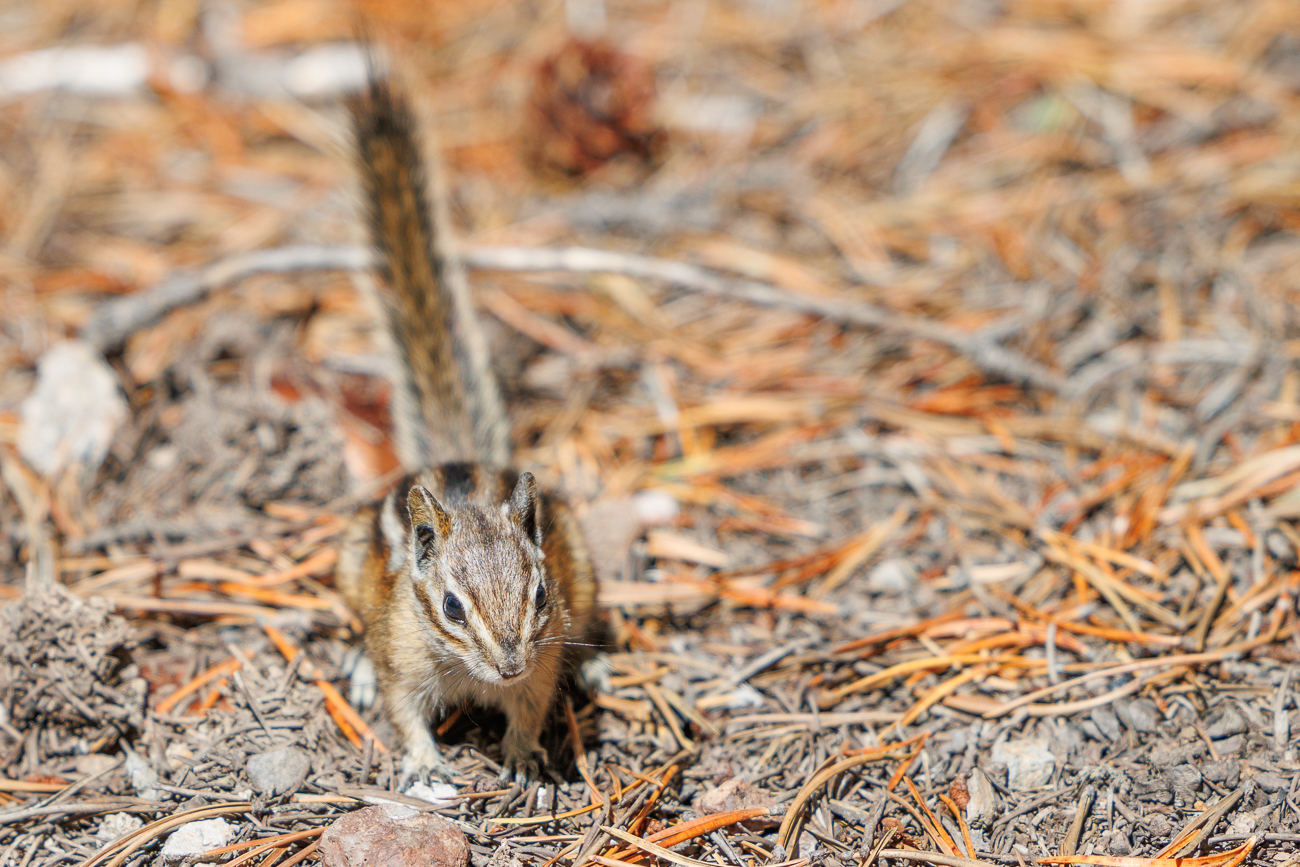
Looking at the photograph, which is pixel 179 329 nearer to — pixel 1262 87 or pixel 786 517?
pixel 786 517

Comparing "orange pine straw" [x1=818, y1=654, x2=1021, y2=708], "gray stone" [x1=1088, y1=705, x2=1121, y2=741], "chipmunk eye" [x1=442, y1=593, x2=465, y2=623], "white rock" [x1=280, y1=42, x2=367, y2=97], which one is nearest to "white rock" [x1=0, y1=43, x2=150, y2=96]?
"white rock" [x1=280, y1=42, x2=367, y2=97]

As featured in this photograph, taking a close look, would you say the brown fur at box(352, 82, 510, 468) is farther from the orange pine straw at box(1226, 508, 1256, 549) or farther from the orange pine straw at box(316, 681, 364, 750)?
the orange pine straw at box(1226, 508, 1256, 549)

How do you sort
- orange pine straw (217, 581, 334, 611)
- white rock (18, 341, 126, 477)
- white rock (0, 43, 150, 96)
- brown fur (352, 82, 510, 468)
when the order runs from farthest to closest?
1. white rock (0, 43, 150, 96)
2. white rock (18, 341, 126, 477)
3. brown fur (352, 82, 510, 468)
4. orange pine straw (217, 581, 334, 611)

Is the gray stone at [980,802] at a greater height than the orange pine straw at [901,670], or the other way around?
the orange pine straw at [901,670]

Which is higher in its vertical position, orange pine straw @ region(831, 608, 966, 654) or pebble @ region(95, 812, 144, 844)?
pebble @ region(95, 812, 144, 844)

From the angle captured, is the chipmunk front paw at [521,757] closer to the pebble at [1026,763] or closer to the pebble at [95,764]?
the pebble at [95,764]

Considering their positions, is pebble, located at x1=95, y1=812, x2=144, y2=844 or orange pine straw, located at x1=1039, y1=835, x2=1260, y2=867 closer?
orange pine straw, located at x1=1039, y1=835, x2=1260, y2=867

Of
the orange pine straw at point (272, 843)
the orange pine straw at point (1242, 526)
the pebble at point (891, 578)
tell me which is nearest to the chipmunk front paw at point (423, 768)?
the orange pine straw at point (272, 843)
